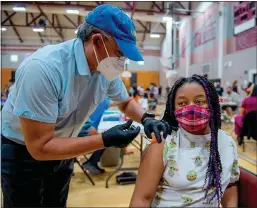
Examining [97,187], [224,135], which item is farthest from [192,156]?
[97,187]

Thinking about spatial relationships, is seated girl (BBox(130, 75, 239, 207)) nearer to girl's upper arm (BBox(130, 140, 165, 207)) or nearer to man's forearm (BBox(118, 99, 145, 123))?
girl's upper arm (BBox(130, 140, 165, 207))

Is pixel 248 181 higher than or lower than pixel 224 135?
lower

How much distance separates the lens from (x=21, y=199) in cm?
123

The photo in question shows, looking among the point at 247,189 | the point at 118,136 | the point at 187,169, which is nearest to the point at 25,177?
the point at 118,136

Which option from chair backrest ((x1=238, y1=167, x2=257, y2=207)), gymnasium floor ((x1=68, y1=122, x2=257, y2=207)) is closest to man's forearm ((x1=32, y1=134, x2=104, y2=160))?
chair backrest ((x1=238, y1=167, x2=257, y2=207))

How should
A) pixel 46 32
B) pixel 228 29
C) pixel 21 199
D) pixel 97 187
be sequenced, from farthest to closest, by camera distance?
pixel 46 32, pixel 228 29, pixel 97 187, pixel 21 199

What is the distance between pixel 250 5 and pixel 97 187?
18.4 feet

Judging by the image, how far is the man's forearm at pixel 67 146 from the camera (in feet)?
3.12

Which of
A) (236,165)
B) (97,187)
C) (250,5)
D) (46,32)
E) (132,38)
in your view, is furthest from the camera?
(46,32)

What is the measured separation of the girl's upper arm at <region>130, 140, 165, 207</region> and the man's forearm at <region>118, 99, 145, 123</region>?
338 mm

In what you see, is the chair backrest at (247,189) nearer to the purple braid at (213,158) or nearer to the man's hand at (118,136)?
the purple braid at (213,158)

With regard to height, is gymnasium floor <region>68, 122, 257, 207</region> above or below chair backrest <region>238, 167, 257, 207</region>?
below

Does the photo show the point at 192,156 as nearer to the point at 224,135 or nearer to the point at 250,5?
the point at 224,135

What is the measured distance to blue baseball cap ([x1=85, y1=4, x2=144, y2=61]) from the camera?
98 cm
